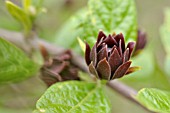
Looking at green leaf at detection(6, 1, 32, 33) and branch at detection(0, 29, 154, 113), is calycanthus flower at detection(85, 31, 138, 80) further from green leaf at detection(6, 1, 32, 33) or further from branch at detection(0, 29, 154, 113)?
green leaf at detection(6, 1, 32, 33)

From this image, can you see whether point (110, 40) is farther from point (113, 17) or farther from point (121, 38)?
point (113, 17)

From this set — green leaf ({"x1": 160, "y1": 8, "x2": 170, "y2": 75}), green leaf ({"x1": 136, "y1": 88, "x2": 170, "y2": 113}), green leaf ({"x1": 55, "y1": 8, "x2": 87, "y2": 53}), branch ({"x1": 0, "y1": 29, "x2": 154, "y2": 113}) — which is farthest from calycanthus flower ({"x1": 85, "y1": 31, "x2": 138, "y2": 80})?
green leaf ({"x1": 160, "y1": 8, "x2": 170, "y2": 75})

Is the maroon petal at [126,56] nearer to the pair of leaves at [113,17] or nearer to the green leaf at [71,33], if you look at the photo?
the pair of leaves at [113,17]

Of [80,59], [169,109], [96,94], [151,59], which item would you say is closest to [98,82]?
[96,94]

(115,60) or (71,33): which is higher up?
(71,33)

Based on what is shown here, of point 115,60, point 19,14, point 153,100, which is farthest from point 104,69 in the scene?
point 19,14

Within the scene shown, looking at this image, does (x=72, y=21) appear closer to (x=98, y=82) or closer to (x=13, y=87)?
(x=13, y=87)
